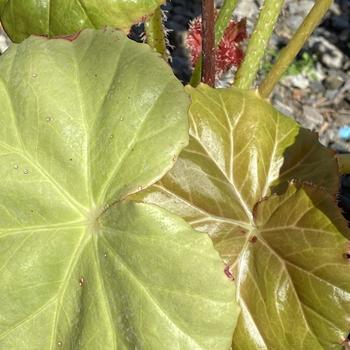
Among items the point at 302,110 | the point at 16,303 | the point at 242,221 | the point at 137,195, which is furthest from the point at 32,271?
the point at 302,110

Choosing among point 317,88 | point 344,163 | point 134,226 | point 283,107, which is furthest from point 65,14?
point 317,88

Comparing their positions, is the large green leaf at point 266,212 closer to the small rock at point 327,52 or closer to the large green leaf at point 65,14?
the large green leaf at point 65,14

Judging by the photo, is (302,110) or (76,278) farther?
(302,110)

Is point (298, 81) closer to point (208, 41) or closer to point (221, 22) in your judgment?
point (221, 22)

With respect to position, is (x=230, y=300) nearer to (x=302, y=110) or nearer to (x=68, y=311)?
(x=68, y=311)

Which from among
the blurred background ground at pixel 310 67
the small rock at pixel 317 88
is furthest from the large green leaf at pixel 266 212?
the small rock at pixel 317 88

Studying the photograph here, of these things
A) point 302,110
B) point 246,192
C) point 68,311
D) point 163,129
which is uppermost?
point 163,129

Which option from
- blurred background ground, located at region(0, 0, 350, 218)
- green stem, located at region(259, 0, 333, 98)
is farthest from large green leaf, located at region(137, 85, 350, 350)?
blurred background ground, located at region(0, 0, 350, 218)
